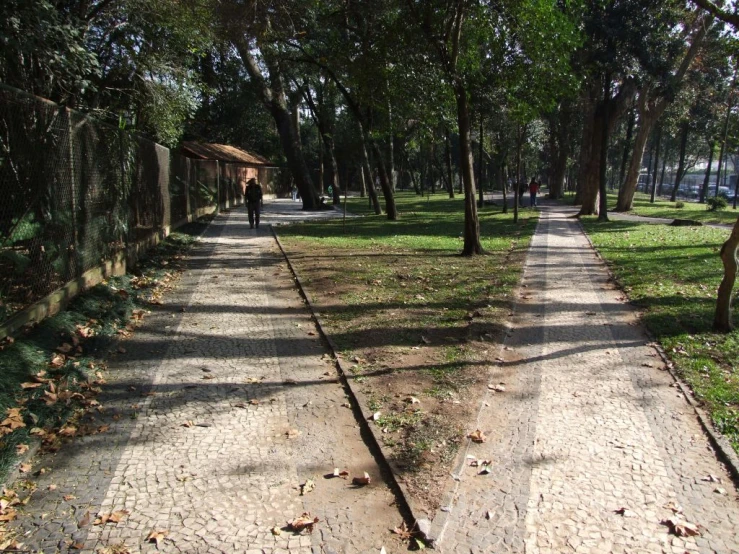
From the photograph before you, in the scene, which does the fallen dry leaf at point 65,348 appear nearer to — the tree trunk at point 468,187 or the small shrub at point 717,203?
the tree trunk at point 468,187

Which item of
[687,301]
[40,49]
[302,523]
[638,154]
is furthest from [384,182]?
[302,523]

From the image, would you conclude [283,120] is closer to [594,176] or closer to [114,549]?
[594,176]

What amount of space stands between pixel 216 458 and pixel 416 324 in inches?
138

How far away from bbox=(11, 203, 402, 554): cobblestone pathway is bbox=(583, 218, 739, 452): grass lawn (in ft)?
9.17

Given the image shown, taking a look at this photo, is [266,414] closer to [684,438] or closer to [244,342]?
[244,342]

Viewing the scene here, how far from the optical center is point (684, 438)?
164 inches

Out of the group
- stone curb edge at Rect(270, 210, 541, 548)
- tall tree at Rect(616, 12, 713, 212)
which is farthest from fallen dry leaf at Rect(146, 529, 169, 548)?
tall tree at Rect(616, 12, 713, 212)

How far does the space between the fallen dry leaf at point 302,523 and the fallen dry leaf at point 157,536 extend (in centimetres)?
62

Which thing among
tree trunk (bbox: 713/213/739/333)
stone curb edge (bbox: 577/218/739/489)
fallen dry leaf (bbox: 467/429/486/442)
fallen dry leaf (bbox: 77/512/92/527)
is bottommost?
fallen dry leaf (bbox: 77/512/92/527)

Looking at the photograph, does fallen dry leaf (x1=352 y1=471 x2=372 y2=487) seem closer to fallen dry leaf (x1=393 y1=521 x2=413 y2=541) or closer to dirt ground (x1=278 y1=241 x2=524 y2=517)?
dirt ground (x1=278 y1=241 x2=524 y2=517)

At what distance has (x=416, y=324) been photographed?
6852 mm

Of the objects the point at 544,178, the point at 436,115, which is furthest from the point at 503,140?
the point at 544,178

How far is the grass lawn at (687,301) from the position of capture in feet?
16.4

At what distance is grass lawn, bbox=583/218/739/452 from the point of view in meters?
4.99
